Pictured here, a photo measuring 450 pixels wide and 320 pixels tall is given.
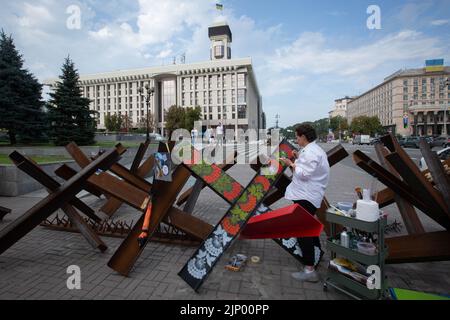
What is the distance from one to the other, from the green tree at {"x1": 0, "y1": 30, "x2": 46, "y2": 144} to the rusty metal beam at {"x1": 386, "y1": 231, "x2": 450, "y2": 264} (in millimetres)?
21300

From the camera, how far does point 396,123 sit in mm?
93562

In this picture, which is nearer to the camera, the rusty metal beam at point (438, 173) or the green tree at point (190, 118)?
the rusty metal beam at point (438, 173)

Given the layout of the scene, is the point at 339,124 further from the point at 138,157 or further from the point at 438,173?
the point at 438,173

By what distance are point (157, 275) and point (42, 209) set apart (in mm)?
1600

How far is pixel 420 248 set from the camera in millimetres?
2848

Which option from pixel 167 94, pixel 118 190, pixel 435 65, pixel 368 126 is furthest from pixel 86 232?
pixel 435 65

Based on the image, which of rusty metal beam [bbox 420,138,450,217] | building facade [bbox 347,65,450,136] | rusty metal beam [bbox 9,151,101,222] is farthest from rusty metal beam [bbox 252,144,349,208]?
building facade [bbox 347,65,450,136]

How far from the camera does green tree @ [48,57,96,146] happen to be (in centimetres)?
1928

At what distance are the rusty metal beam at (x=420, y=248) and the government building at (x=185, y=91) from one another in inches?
3299

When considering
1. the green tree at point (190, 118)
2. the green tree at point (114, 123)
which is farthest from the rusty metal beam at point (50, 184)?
the green tree at point (114, 123)

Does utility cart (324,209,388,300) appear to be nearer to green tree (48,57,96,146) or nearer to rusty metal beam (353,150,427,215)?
rusty metal beam (353,150,427,215)

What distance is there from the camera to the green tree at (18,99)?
1711 cm

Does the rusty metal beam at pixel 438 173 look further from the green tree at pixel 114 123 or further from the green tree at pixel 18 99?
the green tree at pixel 114 123

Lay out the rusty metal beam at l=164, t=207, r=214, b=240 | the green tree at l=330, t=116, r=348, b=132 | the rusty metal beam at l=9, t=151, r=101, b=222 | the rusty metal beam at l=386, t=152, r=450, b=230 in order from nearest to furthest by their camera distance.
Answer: the rusty metal beam at l=386, t=152, r=450, b=230, the rusty metal beam at l=9, t=151, r=101, b=222, the rusty metal beam at l=164, t=207, r=214, b=240, the green tree at l=330, t=116, r=348, b=132
